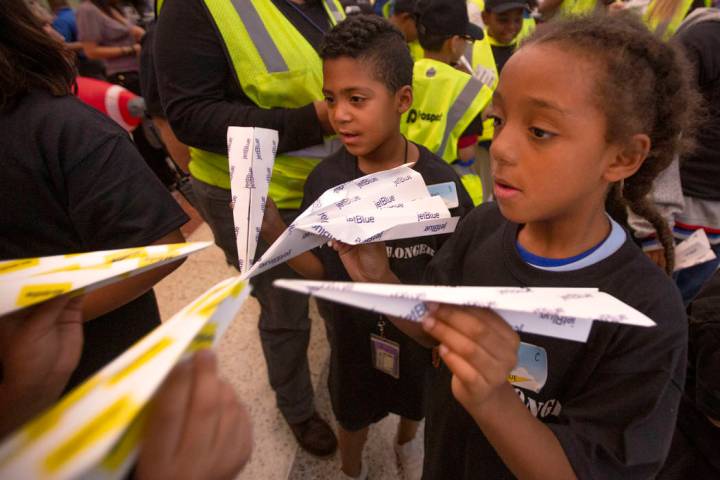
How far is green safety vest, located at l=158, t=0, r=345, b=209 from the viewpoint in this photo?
95 centimetres

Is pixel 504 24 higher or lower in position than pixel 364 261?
higher

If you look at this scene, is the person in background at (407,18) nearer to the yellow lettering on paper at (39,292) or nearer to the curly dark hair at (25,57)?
the curly dark hair at (25,57)

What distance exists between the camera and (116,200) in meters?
0.67

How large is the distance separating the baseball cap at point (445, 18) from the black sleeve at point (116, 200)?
1473 millimetres

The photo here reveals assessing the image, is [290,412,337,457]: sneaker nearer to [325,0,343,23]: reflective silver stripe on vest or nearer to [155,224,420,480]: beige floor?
[155,224,420,480]: beige floor

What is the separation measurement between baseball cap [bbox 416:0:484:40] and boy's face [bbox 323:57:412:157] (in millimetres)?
954

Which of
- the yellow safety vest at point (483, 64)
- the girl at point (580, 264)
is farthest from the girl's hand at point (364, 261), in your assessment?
the yellow safety vest at point (483, 64)

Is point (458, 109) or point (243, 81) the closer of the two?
point (243, 81)

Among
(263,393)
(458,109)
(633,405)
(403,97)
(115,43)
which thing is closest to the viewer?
(633,405)

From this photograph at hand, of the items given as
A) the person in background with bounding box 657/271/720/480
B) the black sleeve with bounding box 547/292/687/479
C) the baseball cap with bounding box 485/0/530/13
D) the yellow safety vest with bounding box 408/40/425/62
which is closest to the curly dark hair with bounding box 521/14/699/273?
the black sleeve with bounding box 547/292/687/479

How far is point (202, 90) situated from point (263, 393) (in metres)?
1.22

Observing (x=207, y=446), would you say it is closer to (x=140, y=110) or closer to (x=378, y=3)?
(x=140, y=110)

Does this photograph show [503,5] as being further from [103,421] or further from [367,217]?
[103,421]

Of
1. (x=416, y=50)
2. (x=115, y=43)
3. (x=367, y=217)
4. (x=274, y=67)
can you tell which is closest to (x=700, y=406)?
(x=367, y=217)
